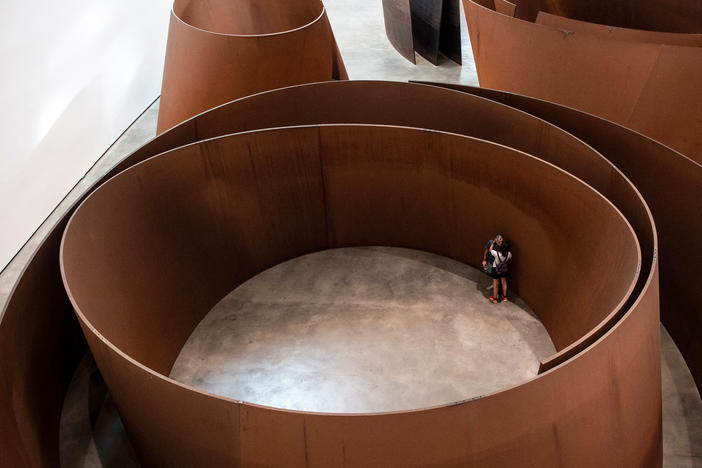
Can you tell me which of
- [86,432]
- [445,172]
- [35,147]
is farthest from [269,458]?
[35,147]

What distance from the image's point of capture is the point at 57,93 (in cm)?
823

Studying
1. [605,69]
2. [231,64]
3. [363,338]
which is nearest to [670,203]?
[605,69]

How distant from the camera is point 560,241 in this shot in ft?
19.0

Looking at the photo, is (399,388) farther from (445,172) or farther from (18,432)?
(18,432)

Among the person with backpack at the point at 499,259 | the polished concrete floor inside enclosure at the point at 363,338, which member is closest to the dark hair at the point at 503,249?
the person with backpack at the point at 499,259

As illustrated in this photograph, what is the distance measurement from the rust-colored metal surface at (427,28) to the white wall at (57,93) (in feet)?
13.4

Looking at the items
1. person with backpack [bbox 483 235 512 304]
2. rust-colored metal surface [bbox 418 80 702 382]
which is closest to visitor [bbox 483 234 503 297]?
person with backpack [bbox 483 235 512 304]

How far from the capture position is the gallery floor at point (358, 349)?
17.9 feet

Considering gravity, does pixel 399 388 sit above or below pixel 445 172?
below

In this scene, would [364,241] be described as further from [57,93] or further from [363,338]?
[57,93]

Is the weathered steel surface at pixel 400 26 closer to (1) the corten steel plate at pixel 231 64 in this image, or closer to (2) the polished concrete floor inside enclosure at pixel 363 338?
(1) the corten steel plate at pixel 231 64

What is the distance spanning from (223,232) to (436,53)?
6267 mm

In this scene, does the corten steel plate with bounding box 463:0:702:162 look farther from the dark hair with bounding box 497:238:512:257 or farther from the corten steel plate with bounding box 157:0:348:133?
the dark hair with bounding box 497:238:512:257

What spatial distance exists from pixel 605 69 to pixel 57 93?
6124mm
